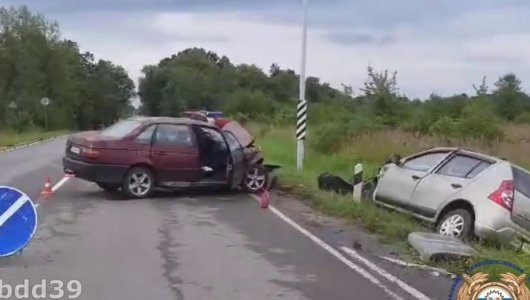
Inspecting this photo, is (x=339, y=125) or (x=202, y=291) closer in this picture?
(x=202, y=291)

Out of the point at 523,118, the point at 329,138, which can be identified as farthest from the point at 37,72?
the point at 329,138

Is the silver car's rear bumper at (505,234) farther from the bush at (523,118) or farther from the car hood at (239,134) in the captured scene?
the bush at (523,118)

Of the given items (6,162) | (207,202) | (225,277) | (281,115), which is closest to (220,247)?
(225,277)

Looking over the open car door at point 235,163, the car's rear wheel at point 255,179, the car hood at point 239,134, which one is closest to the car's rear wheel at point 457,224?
the open car door at point 235,163

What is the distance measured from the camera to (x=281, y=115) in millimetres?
59531

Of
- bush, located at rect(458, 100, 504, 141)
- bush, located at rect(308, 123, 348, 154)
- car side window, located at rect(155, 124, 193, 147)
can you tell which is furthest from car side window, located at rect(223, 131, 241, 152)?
bush, located at rect(458, 100, 504, 141)

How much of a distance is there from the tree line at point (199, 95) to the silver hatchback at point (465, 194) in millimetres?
15064

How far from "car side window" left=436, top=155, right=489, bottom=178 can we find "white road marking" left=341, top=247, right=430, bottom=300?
2.57 metres

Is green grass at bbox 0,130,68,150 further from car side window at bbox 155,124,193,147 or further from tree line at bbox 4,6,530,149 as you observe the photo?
car side window at bbox 155,124,193,147

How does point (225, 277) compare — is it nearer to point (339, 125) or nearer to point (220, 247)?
point (220, 247)

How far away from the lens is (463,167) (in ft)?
40.0

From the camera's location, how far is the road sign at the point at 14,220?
344 inches

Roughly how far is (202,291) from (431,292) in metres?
2.24

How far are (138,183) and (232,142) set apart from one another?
88.8 inches
